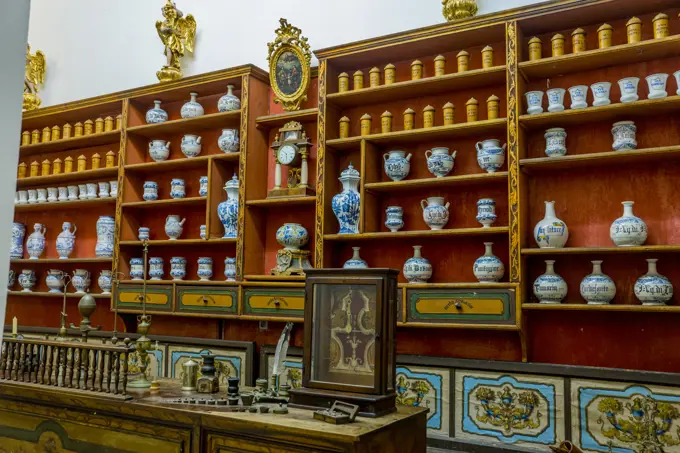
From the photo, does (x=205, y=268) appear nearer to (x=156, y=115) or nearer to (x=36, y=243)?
(x=156, y=115)

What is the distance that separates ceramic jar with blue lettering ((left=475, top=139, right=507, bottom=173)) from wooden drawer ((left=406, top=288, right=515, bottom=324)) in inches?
29.0

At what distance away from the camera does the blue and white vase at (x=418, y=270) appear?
3.58m

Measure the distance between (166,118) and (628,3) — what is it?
3.42 meters

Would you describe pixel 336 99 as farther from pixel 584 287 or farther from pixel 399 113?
pixel 584 287

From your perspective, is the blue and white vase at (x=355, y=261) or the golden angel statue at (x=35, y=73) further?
the golden angel statue at (x=35, y=73)

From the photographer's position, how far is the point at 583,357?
3.23 metres

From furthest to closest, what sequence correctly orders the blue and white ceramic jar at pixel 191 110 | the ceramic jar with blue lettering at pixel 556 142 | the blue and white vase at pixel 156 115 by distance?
the blue and white vase at pixel 156 115 < the blue and white ceramic jar at pixel 191 110 < the ceramic jar with blue lettering at pixel 556 142

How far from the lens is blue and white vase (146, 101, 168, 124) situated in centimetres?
482

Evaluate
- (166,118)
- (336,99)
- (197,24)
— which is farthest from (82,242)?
(336,99)

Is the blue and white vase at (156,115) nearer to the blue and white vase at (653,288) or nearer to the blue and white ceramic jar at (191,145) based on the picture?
the blue and white ceramic jar at (191,145)

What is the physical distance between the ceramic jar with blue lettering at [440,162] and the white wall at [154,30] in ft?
3.10

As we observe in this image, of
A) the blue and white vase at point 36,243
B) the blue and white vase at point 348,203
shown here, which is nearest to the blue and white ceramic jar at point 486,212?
the blue and white vase at point 348,203

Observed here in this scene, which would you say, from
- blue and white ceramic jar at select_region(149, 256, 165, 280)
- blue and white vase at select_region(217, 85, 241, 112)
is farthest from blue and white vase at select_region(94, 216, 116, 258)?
blue and white vase at select_region(217, 85, 241, 112)

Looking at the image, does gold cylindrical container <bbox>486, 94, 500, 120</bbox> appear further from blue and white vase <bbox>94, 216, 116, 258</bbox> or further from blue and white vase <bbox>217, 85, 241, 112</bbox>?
blue and white vase <bbox>94, 216, 116, 258</bbox>
